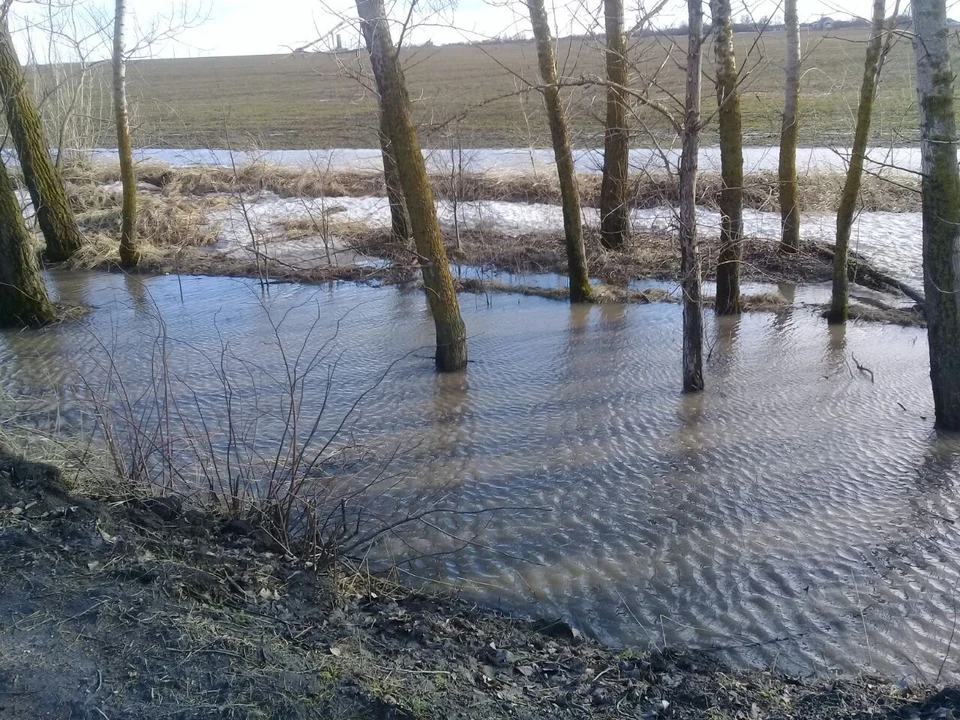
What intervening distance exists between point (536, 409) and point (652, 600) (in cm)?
330

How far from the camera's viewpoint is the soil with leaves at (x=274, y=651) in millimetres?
3521

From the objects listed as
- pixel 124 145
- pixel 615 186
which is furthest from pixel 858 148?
pixel 124 145

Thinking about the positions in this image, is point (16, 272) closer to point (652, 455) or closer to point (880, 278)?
point (652, 455)

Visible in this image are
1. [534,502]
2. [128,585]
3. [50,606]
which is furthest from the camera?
[534,502]

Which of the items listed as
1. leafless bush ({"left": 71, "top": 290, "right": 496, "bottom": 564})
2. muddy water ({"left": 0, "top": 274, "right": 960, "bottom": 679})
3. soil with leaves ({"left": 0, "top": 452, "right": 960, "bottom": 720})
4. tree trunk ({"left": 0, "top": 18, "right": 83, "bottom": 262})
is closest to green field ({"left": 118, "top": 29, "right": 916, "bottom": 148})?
tree trunk ({"left": 0, "top": 18, "right": 83, "bottom": 262})

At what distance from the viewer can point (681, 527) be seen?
6.07m

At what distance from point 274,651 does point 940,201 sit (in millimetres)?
6378

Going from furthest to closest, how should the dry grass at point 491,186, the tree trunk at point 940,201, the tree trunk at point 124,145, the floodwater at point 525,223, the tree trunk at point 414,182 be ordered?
the dry grass at point 491,186
the floodwater at point 525,223
the tree trunk at point 124,145
the tree trunk at point 414,182
the tree trunk at point 940,201

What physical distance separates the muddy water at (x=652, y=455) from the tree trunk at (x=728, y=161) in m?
0.47

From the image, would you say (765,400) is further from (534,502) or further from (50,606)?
(50,606)

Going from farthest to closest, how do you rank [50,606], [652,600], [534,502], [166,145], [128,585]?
[166,145] < [534,502] < [652,600] < [128,585] < [50,606]

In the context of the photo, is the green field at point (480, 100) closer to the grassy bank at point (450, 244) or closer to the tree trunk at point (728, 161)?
the tree trunk at point (728, 161)

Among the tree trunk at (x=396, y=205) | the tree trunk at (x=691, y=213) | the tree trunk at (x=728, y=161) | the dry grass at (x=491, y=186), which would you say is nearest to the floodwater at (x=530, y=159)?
the dry grass at (x=491, y=186)

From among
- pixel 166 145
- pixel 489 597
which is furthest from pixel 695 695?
pixel 166 145
